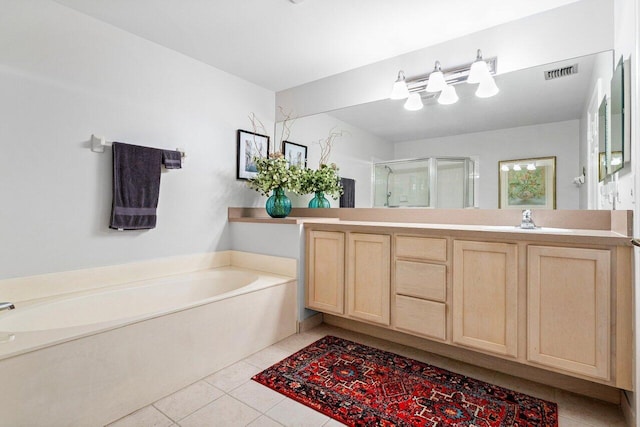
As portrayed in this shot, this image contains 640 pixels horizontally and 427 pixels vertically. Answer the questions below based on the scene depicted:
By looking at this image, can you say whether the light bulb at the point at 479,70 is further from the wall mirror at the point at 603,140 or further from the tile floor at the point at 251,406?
the tile floor at the point at 251,406

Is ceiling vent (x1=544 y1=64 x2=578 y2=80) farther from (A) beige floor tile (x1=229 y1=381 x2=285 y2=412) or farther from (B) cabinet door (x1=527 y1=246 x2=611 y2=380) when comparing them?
(A) beige floor tile (x1=229 y1=381 x2=285 y2=412)

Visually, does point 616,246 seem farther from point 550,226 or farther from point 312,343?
point 312,343

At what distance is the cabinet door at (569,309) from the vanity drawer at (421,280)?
1.52 feet

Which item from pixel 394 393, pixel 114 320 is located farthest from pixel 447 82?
pixel 114 320

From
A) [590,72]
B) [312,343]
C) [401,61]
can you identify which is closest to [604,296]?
[590,72]

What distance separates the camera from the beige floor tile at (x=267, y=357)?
2107mm

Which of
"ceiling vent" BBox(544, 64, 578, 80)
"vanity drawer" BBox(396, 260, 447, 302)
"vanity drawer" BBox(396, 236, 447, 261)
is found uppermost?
"ceiling vent" BBox(544, 64, 578, 80)

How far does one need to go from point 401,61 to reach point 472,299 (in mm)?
1970

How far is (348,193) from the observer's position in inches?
118

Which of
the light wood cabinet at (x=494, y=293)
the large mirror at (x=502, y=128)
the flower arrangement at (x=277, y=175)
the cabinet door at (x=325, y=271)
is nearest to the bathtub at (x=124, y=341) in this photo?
the cabinet door at (x=325, y=271)

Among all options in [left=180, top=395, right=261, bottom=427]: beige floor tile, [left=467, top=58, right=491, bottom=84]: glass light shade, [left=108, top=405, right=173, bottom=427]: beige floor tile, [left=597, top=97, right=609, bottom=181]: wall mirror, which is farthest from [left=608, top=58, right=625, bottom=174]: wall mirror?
[left=108, top=405, right=173, bottom=427]: beige floor tile

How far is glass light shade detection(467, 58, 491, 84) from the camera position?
7.34 ft

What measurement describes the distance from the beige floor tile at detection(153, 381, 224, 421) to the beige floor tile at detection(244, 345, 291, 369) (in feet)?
1.10

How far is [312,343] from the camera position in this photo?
243 centimetres
